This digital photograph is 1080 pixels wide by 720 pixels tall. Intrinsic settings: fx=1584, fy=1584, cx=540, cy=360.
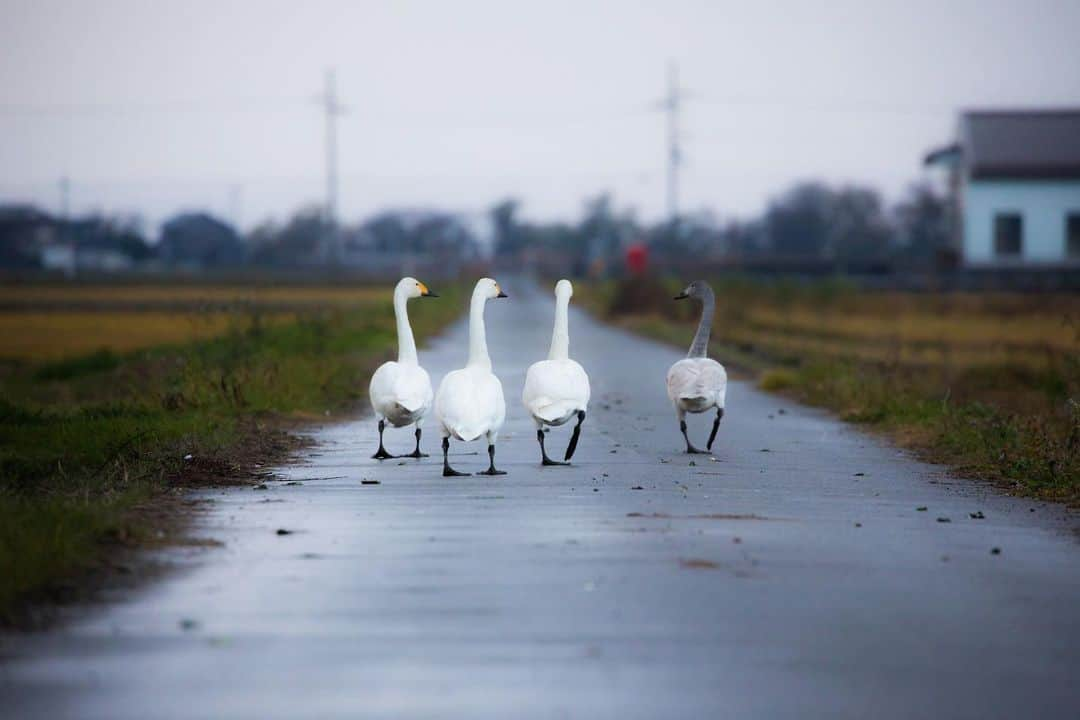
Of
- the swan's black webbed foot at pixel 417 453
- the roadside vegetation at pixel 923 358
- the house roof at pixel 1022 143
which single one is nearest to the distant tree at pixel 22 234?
the roadside vegetation at pixel 923 358

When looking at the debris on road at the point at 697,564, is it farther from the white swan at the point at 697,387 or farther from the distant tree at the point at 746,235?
the distant tree at the point at 746,235

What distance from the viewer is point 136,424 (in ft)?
46.6

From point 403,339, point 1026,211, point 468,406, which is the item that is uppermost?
point 1026,211

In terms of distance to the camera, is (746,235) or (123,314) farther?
(746,235)

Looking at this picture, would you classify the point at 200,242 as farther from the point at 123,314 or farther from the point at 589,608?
the point at 589,608

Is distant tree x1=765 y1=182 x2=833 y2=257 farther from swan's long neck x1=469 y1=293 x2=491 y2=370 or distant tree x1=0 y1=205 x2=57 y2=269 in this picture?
swan's long neck x1=469 y1=293 x2=491 y2=370

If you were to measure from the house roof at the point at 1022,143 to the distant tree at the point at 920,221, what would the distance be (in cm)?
4856

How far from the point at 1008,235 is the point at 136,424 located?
176ft

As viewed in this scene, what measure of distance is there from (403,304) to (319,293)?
A: 63192mm

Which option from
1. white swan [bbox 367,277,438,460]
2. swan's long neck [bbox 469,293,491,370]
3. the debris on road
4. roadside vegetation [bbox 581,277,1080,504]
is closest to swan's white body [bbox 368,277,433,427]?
white swan [bbox 367,277,438,460]

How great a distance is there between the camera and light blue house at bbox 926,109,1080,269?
61.6 m

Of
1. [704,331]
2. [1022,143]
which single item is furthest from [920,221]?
[704,331]

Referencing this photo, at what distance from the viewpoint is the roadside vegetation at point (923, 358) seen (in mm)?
14477

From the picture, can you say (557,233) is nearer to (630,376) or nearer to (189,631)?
(630,376)
